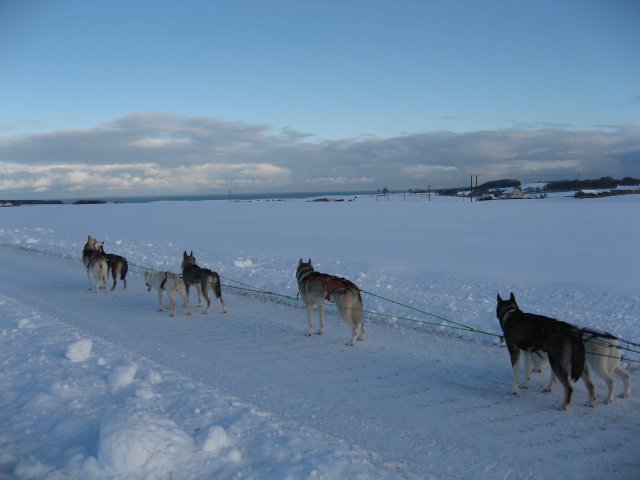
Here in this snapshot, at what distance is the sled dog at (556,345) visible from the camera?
16.9 feet

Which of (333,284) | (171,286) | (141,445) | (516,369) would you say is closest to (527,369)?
(516,369)

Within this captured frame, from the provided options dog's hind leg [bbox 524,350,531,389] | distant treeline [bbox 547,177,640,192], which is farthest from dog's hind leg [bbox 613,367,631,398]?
distant treeline [bbox 547,177,640,192]

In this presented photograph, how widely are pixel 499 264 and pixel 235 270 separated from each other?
27.0ft

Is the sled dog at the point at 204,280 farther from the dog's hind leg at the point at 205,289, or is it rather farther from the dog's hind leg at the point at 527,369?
the dog's hind leg at the point at 527,369

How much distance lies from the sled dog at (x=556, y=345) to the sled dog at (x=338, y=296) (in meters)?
2.50

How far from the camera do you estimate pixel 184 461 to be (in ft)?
13.3

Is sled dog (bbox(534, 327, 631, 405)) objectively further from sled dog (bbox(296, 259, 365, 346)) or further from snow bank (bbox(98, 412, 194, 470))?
snow bank (bbox(98, 412, 194, 470))

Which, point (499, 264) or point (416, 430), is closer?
point (416, 430)

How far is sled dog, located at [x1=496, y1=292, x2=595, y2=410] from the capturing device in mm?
5152

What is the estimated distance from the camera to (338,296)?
25.2 feet

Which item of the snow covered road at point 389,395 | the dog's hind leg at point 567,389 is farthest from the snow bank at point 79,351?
the dog's hind leg at point 567,389

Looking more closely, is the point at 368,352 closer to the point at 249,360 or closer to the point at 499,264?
the point at 249,360

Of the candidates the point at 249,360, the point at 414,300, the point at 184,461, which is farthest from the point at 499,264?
the point at 184,461

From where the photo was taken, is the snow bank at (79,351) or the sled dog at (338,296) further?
the sled dog at (338,296)
